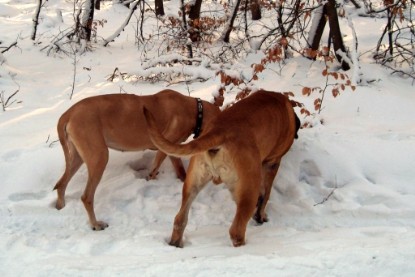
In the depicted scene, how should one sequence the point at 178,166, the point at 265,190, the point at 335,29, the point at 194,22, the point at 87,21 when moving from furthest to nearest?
the point at 87,21, the point at 194,22, the point at 335,29, the point at 178,166, the point at 265,190

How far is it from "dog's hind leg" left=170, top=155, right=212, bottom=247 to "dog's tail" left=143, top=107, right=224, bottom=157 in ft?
0.66

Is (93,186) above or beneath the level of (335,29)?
beneath

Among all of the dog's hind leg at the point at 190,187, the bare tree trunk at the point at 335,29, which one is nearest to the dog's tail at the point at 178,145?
the dog's hind leg at the point at 190,187

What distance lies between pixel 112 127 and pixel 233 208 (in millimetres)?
1350

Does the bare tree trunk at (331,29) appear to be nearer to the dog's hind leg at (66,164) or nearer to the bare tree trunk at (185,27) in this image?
the bare tree trunk at (185,27)

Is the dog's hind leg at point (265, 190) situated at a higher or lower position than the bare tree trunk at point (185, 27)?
lower

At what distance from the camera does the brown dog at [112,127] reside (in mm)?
3994

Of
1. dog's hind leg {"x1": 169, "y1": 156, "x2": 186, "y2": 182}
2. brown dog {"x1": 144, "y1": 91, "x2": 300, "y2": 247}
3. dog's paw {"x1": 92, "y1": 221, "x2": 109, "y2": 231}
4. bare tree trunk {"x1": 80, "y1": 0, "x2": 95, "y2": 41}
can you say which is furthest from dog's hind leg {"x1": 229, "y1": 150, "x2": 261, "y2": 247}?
bare tree trunk {"x1": 80, "y1": 0, "x2": 95, "y2": 41}

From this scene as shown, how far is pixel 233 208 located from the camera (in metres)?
4.21

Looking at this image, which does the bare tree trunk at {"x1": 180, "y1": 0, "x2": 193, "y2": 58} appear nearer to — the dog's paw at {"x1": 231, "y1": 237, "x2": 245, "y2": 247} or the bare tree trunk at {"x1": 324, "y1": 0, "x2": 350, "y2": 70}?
the bare tree trunk at {"x1": 324, "y1": 0, "x2": 350, "y2": 70}

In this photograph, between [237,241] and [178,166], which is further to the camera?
[178,166]

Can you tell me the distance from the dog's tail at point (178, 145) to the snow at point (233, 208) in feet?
2.32

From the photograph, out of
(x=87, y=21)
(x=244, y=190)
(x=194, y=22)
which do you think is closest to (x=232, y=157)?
(x=244, y=190)

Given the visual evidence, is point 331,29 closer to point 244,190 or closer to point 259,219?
point 259,219
